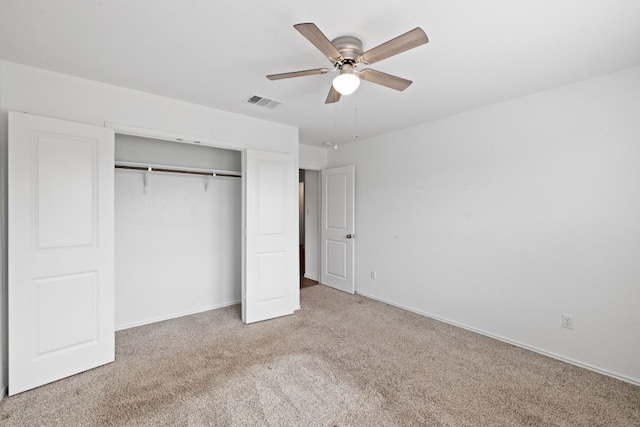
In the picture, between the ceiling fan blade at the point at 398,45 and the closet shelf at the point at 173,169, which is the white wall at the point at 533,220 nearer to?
the ceiling fan blade at the point at 398,45

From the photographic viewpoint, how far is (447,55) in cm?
210

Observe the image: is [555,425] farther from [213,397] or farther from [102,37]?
[102,37]

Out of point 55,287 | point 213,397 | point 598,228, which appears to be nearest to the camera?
point 213,397

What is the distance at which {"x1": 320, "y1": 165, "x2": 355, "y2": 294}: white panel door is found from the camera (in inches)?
185

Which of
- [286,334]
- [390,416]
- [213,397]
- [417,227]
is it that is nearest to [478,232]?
[417,227]

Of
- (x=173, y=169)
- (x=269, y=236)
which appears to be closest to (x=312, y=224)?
(x=269, y=236)

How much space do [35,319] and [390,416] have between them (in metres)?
2.69

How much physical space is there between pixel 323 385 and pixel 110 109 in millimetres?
2996

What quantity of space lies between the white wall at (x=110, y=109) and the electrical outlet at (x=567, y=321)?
11.5ft

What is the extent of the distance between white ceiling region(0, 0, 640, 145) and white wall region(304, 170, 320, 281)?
273cm

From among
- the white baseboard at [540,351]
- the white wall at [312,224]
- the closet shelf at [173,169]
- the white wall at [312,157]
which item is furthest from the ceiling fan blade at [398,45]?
the white wall at [312,224]

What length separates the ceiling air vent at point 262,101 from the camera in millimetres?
2908

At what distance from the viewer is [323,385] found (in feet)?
7.34

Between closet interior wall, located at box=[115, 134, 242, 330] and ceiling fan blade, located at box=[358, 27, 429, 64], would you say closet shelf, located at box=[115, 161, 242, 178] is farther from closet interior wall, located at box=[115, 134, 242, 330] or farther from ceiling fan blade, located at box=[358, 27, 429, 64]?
ceiling fan blade, located at box=[358, 27, 429, 64]
